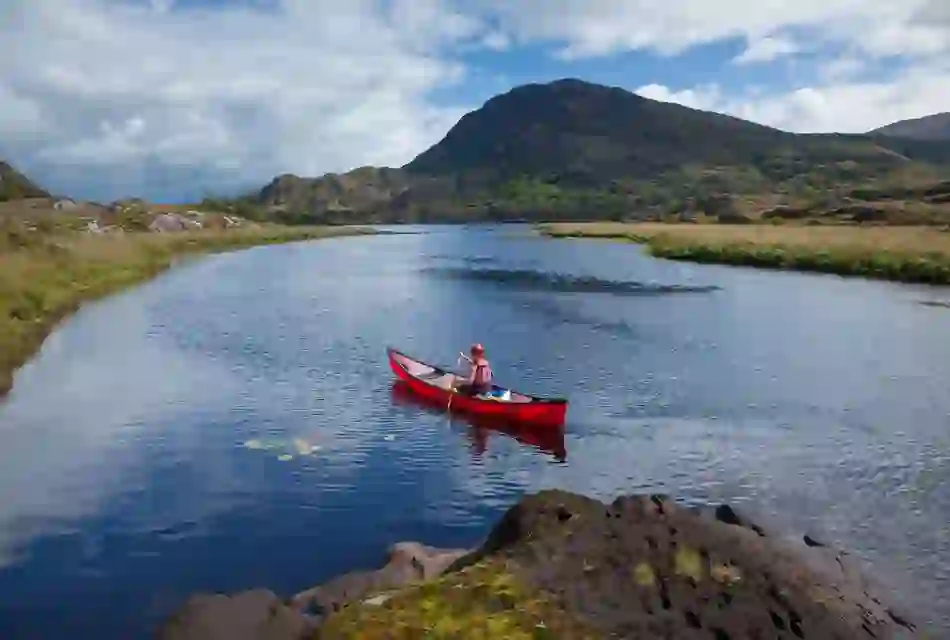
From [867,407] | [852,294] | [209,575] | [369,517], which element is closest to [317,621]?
[209,575]

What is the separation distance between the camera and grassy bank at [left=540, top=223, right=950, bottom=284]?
2771 inches

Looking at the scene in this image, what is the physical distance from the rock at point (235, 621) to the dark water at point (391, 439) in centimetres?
188

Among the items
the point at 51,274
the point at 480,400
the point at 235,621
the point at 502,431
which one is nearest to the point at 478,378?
the point at 480,400

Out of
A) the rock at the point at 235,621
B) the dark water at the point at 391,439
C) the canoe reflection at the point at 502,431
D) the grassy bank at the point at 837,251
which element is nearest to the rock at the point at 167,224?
the grassy bank at the point at 837,251

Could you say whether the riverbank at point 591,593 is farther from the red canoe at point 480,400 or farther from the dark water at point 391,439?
the red canoe at point 480,400

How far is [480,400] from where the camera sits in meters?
30.4

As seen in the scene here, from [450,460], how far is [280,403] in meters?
8.91

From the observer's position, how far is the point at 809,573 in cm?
1557

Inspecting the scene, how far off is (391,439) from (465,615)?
1591cm

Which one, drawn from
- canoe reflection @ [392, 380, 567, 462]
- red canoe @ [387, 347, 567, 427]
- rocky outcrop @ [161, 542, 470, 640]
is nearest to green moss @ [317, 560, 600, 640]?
rocky outcrop @ [161, 542, 470, 640]

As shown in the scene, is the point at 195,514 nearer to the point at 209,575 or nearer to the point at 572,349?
the point at 209,575

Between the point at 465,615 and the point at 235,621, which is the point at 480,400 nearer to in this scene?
the point at 235,621

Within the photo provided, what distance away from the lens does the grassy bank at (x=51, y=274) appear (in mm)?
40812

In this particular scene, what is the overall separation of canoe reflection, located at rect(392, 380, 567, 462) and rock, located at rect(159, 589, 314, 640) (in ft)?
41.2
